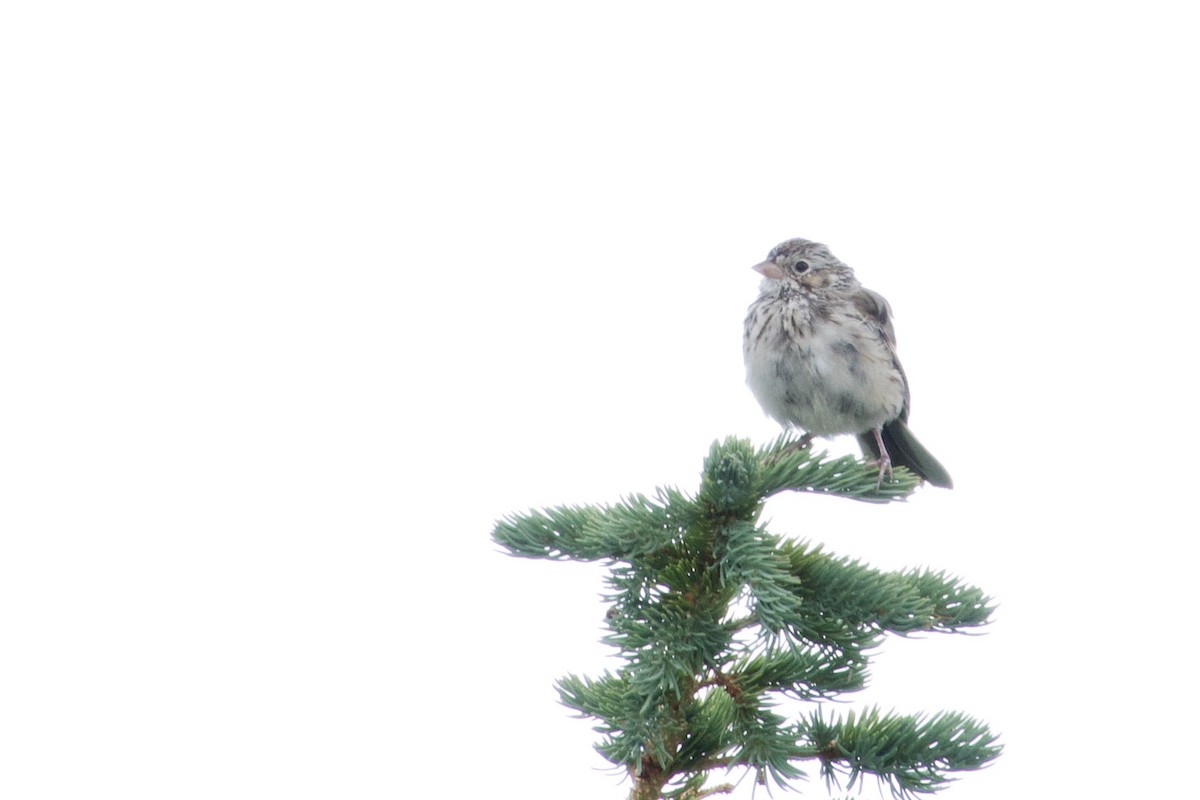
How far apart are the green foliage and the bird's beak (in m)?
4.12

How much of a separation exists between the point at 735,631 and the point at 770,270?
15.1 feet

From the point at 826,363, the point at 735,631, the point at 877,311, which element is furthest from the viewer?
the point at 877,311

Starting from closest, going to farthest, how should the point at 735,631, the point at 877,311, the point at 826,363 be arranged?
the point at 735,631 < the point at 826,363 < the point at 877,311

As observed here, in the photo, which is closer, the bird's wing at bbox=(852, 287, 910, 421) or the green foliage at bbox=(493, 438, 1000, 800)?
the green foliage at bbox=(493, 438, 1000, 800)

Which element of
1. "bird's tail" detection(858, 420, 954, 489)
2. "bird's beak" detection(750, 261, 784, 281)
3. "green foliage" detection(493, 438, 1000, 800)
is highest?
"bird's beak" detection(750, 261, 784, 281)

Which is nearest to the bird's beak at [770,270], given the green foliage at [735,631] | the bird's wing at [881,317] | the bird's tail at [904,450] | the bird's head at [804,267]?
the bird's head at [804,267]

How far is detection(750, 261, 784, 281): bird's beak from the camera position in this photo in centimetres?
685

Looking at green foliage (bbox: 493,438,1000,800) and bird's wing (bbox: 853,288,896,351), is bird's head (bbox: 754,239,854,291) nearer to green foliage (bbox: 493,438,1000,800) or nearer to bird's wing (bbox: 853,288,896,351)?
bird's wing (bbox: 853,288,896,351)

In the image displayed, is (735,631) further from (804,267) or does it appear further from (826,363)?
(804,267)

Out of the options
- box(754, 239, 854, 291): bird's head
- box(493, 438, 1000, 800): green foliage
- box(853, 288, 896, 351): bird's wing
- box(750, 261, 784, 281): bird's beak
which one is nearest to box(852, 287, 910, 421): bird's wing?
box(853, 288, 896, 351): bird's wing

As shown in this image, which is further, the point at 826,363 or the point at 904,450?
the point at 904,450

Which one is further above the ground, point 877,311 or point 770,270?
point 770,270

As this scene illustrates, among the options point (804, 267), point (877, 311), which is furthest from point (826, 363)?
point (804, 267)

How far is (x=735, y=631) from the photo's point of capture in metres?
2.48
